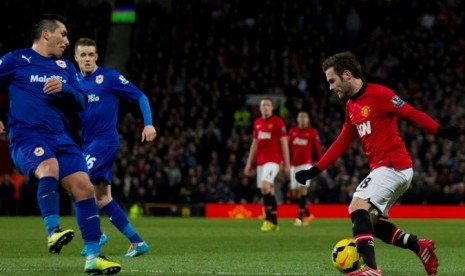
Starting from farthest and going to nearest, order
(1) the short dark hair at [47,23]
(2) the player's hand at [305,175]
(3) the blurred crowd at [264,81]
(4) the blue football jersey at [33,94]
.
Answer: (3) the blurred crowd at [264,81], (2) the player's hand at [305,175], (1) the short dark hair at [47,23], (4) the blue football jersey at [33,94]

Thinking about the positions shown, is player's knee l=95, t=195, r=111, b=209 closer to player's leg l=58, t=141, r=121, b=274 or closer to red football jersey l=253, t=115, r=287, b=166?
player's leg l=58, t=141, r=121, b=274

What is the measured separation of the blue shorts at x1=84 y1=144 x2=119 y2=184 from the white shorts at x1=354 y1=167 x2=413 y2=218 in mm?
3907

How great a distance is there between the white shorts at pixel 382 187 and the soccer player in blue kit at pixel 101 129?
138 inches

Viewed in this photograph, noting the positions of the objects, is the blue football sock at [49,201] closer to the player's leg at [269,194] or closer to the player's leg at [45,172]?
the player's leg at [45,172]

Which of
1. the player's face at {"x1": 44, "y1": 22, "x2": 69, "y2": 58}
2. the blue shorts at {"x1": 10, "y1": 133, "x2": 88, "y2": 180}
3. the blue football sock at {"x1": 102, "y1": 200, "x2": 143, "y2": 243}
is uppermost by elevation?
the player's face at {"x1": 44, "y1": 22, "x2": 69, "y2": 58}

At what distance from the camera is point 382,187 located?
9102mm

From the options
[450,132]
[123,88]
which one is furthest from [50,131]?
[450,132]

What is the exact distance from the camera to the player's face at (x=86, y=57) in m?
12.2

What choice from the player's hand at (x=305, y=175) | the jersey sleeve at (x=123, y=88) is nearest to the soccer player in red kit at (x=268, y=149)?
the jersey sleeve at (x=123, y=88)

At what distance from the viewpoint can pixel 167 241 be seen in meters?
15.5

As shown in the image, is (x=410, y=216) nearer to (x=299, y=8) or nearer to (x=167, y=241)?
(x=299, y=8)

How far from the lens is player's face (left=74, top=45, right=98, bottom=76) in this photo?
12195mm

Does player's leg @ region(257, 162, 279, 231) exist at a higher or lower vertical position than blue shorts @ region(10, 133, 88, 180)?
lower

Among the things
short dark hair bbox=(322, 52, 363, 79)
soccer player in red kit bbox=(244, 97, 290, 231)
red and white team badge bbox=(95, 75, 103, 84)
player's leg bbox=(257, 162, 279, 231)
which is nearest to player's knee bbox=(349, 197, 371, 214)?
short dark hair bbox=(322, 52, 363, 79)
